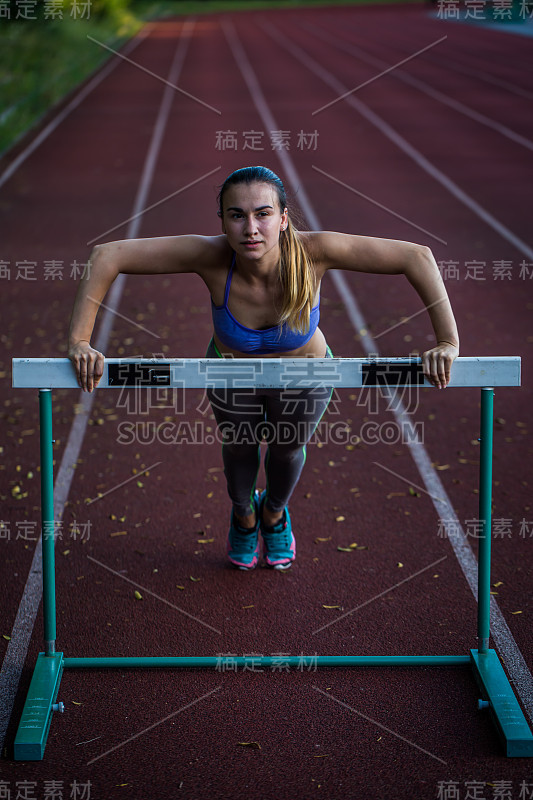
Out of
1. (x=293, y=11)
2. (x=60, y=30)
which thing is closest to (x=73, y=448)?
(x=60, y=30)

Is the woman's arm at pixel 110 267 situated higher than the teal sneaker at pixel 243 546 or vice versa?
the woman's arm at pixel 110 267

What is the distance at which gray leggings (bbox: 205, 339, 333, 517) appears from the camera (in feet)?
12.0

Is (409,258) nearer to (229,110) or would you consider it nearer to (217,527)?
(217,527)

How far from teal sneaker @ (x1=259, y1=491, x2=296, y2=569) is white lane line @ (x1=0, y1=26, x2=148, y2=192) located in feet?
33.7

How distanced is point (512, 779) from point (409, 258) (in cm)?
169

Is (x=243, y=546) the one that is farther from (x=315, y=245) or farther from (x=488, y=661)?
(x=315, y=245)

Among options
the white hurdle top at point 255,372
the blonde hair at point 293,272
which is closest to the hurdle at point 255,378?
the white hurdle top at point 255,372

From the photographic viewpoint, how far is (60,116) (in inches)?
722

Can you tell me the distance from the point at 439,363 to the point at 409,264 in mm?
377

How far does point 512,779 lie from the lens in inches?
119

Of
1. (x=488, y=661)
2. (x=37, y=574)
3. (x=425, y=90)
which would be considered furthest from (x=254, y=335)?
(x=425, y=90)

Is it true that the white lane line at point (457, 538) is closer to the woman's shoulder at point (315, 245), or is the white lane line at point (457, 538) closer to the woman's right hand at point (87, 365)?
the woman's shoulder at point (315, 245)

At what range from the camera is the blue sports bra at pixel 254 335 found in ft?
11.3

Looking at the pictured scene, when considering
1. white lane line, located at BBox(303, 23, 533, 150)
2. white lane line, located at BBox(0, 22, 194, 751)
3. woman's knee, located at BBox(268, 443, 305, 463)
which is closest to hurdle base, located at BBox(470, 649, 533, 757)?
woman's knee, located at BBox(268, 443, 305, 463)
